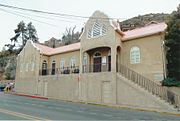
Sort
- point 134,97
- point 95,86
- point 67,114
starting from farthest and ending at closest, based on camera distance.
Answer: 1. point 95,86
2. point 134,97
3. point 67,114

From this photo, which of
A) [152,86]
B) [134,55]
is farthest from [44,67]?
[152,86]

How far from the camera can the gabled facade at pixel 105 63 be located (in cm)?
1952

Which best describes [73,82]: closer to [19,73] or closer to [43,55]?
[43,55]

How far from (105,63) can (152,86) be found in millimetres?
6291

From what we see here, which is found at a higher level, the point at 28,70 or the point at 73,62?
the point at 73,62

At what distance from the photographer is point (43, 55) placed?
31469 millimetres

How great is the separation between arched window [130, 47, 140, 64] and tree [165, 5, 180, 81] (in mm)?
2946

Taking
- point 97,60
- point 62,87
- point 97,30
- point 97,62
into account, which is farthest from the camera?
point 62,87

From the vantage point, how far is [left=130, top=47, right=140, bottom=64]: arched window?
21.0 meters

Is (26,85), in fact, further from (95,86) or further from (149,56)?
(149,56)

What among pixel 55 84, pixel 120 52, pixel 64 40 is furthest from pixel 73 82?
pixel 64 40

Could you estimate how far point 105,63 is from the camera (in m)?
23.5

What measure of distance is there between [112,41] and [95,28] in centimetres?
333

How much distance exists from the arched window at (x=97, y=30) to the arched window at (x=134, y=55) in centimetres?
367
